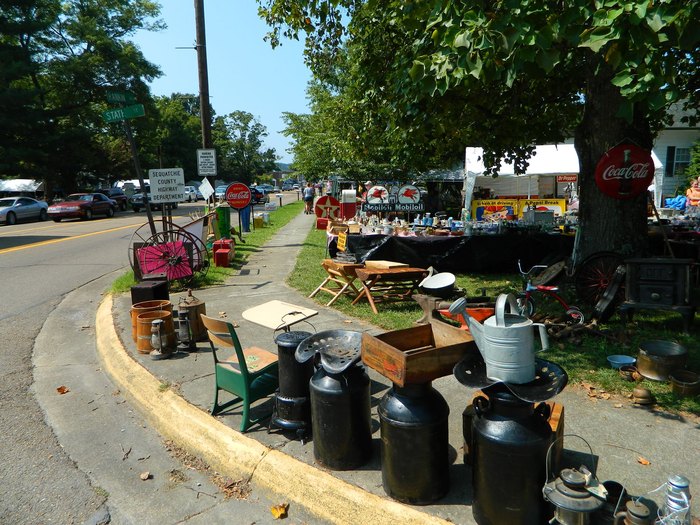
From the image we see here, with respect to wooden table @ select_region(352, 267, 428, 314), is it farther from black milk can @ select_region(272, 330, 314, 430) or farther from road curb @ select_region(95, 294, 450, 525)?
black milk can @ select_region(272, 330, 314, 430)

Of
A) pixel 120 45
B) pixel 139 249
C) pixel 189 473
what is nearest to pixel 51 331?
pixel 139 249

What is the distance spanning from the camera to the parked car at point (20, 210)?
88.0 feet

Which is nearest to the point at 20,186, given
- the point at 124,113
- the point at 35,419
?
the point at 124,113

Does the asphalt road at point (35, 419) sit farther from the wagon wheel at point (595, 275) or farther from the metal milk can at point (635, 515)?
the wagon wheel at point (595, 275)

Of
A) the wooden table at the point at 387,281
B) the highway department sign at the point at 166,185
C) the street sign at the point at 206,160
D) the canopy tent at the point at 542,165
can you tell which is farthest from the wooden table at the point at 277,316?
the canopy tent at the point at 542,165

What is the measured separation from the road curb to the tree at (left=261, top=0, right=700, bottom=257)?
136 inches

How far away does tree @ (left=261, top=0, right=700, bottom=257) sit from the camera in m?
4.37

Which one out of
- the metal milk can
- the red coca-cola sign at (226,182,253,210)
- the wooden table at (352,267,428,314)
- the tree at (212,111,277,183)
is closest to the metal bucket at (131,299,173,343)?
the wooden table at (352,267,428,314)

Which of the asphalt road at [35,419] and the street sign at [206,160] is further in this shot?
the street sign at [206,160]

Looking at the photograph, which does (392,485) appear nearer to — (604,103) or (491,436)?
(491,436)

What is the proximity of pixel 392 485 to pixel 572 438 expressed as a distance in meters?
1.61

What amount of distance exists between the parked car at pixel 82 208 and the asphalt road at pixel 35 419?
1618 cm

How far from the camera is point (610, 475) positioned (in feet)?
11.2

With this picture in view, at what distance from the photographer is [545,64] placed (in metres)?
4.66
